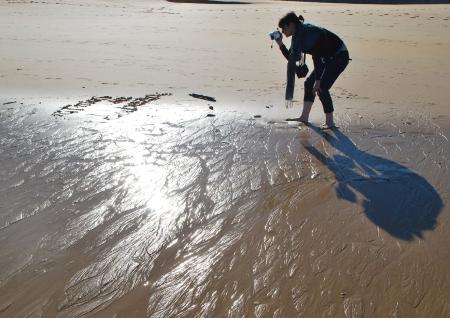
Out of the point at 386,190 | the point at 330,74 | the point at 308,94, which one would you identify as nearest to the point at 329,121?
the point at 308,94

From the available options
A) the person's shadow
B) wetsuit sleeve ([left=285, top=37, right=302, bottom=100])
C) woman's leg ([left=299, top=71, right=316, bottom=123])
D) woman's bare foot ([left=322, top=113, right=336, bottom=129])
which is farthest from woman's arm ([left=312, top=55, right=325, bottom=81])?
the person's shadow

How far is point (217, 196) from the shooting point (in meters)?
3.82

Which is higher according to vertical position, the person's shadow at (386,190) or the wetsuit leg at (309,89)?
the wetsuit leg at (309,89)

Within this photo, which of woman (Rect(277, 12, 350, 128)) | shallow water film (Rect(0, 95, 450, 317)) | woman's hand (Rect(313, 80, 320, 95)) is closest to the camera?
shallow water film (Rect(0, 95, 450, 317))

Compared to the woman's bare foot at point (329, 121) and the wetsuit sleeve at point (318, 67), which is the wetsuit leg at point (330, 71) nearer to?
the wetsuit sleeve at point (318, 67)

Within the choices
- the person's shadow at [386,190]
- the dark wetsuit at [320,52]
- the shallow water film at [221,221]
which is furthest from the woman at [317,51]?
the person's shadow at [386,190]

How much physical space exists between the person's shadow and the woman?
82cm

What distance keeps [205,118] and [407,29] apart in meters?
11.9

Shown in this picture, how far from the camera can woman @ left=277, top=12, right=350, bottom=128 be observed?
16.1 feet

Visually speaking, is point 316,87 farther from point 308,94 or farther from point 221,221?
point 221,221

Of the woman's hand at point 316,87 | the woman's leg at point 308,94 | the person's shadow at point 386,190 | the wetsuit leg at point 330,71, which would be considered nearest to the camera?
the person's shadow at point 386,190

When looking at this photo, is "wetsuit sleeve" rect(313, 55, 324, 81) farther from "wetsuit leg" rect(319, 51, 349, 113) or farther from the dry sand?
the dry sand

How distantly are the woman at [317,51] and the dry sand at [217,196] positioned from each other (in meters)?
0.57

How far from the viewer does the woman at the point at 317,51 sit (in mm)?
4902
